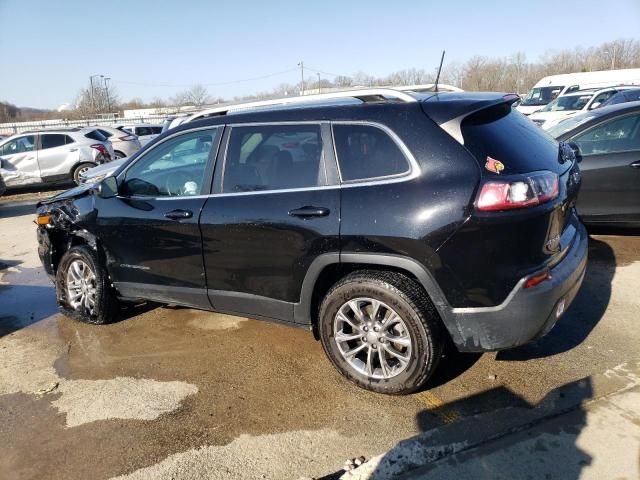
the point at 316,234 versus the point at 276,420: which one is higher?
the point at 316,234

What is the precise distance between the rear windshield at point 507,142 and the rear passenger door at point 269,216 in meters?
0.85

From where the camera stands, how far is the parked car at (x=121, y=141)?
1628 centimetres

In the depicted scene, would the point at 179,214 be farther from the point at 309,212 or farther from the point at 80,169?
the point at 80,169

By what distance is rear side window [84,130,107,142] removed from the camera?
14.8 meters

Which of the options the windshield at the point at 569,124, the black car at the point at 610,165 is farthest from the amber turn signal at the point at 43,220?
the windshield at the point at 569,124

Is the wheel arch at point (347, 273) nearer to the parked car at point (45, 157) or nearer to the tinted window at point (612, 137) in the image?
the tinted window at point (612, 137)

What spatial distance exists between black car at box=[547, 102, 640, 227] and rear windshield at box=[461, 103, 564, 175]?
2611 mm

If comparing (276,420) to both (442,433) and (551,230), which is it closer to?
(442,433)

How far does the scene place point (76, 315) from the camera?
15.5ft

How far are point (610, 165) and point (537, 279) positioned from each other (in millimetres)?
3504

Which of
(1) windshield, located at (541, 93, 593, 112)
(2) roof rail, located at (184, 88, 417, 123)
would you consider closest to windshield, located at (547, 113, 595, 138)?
(2) roof rail, located at (184, 88, 417, 123)

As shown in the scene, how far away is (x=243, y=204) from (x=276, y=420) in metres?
1.41

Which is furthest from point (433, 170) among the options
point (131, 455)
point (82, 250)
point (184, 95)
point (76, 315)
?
point (184, 95)

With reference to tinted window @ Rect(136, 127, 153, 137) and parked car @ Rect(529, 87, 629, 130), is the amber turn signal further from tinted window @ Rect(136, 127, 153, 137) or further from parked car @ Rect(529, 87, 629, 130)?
tinted window @ Rect(136, 127, 153, 137)
